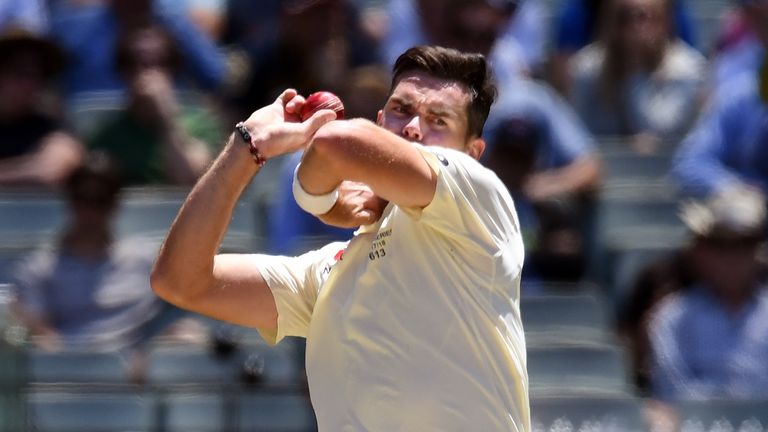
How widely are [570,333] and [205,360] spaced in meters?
1.69

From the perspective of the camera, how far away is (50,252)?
6902 millimetres

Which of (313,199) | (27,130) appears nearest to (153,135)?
(27,130)

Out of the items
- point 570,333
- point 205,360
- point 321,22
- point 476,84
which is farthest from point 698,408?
point 476,84

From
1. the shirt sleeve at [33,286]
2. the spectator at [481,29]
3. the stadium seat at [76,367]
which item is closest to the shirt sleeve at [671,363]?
the spectator at [481,29]

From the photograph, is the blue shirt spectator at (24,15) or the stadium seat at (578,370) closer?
the stadium seat at (578,370)

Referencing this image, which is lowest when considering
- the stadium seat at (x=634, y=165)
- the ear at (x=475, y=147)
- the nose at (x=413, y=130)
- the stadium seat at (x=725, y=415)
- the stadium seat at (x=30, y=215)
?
the stadium seat at (x=725, y=415)

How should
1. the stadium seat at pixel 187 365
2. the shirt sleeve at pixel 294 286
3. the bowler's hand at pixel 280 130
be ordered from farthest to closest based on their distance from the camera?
1. the stadium seat at pixel 187 365
2. the shirt sleeve at pixel 294 286
3. the bowler's hand at pixel 280 130

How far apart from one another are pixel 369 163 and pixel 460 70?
1.67ft

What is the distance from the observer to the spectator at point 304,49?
7.42 m

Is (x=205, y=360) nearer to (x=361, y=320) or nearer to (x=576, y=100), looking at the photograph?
(x=576, y=100)

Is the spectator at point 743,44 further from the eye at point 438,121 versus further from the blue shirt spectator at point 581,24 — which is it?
the eye at point 438,121

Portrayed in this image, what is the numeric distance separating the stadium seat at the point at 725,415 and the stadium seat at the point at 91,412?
2.29 m

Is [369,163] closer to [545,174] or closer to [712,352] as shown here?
[712,352]

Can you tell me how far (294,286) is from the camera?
3.74 m
